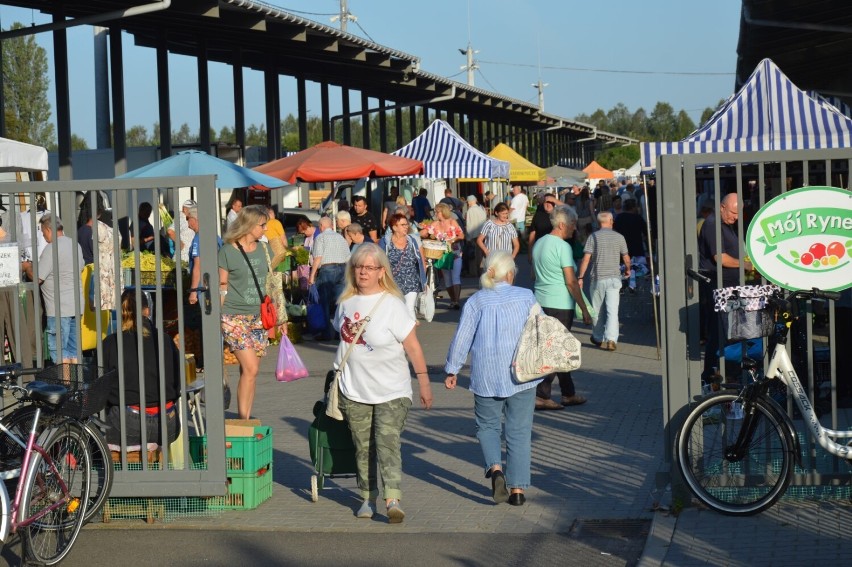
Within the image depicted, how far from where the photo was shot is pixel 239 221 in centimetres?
964

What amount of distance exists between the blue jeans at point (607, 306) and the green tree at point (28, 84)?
73.4m

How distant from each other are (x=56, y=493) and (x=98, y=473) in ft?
1.63

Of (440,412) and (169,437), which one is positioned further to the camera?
(440,412)

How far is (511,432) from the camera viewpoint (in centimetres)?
733

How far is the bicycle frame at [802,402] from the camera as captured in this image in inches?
260

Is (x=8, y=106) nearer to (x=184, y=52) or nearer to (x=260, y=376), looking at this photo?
(x=184, y=52)

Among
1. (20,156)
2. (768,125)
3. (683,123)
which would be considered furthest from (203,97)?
(683,123)

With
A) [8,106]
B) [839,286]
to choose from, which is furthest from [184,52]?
[8,106]

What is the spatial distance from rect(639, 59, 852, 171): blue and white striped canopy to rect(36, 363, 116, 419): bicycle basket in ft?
24.8

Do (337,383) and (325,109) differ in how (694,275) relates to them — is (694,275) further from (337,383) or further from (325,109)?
(325,109)

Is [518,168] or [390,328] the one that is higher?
[518,168]

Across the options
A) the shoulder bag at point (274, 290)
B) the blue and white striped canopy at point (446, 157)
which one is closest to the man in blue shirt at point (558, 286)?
the shoulder bag at point (274, 290)

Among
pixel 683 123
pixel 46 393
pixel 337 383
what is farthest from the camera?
pixel 683 123

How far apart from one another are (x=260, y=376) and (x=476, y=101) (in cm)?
2815
